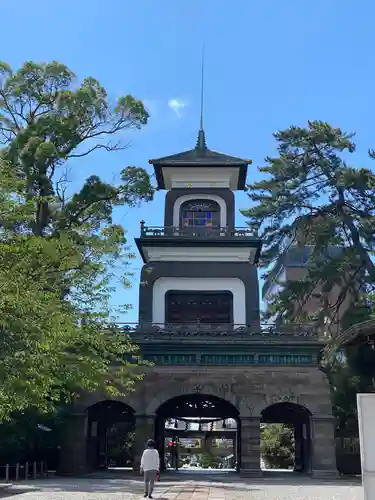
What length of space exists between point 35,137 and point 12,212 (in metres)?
13.1

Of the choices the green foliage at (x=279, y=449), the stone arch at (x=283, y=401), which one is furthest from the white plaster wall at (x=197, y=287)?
the green foliage at (x=279, y=449)

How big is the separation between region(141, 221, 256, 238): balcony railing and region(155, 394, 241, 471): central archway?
6614 mm

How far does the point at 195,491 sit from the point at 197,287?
10.8 metres

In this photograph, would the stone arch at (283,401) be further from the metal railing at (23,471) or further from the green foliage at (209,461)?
the green foliage at (209,461)

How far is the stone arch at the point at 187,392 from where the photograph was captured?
69.2ft

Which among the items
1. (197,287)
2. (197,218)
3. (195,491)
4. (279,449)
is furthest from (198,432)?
(195,491)

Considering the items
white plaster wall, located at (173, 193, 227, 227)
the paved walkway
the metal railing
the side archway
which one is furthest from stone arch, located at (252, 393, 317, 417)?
white plaster wall, located at (173, 193, 227, 227)

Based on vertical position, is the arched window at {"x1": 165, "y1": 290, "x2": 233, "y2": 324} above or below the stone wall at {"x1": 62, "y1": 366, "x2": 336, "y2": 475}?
above

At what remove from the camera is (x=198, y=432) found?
115 feet

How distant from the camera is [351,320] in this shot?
85.2 feet

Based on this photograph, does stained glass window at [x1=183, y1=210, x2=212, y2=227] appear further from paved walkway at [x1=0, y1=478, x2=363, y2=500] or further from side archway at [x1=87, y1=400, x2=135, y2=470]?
paved walkway at [x1=0, y1=478, x2=363, y2=500]

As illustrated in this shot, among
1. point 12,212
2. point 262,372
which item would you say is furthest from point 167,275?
point 12,212

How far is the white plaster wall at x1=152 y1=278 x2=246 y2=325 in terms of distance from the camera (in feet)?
79.1

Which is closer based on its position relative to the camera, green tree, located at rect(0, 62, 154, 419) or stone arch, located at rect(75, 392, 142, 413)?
green tree, located at rect(0, 62, 154, 419)
